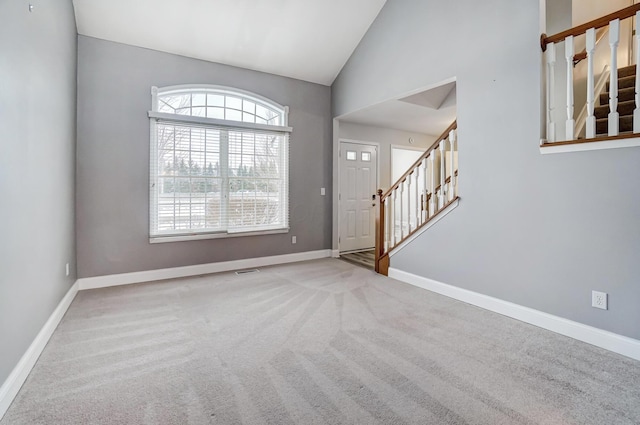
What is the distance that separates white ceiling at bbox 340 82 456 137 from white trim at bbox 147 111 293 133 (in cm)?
120

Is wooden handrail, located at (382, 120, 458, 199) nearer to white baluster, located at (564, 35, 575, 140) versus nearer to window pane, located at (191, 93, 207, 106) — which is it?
white baluster, located at (564, 35, 575, 140)

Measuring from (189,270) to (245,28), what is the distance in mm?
3271

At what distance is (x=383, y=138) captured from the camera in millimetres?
6070

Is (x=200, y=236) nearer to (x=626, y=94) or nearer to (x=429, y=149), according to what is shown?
(x=429, y=149)

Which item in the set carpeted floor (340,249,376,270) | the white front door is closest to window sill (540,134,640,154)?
carpeted floor (340,249,376,270)

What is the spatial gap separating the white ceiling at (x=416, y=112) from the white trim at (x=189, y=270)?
2.43 m

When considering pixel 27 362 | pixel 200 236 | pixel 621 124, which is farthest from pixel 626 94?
pixel 27 362

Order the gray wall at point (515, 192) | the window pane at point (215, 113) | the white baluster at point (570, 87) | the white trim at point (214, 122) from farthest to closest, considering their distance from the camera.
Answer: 1. the window pane at point (215, 113)
2. the white trim at point (214, 122)
3. the white baluster at point (570, 87)
4. the gray wall at point (515, 192)

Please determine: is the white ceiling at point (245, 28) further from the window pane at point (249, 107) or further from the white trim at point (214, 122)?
the white trim at point (214, 122)

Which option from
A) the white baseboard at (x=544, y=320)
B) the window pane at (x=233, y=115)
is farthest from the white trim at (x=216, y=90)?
the white baseboard at (x=544, y=320)

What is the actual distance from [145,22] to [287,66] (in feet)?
6.20

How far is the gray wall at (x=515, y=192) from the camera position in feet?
7.20

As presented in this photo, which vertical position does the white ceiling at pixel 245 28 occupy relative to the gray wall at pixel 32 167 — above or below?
above

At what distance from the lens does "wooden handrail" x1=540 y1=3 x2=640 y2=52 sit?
2141 mm
